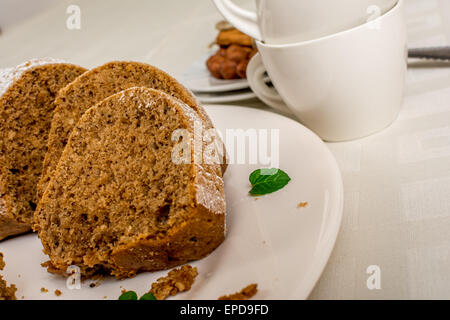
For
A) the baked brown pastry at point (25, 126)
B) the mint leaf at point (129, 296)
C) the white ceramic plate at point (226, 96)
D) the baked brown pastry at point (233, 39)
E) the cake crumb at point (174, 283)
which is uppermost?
the baked brown pastry at point (25, 126)

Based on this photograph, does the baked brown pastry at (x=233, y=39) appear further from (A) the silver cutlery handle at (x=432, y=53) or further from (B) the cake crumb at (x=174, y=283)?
(B) the cake crumb at (x=174, y=283)

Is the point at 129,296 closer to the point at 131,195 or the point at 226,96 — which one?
the point at 131,195

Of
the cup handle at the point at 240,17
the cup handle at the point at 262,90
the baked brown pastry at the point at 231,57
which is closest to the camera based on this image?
the cup handle at the point at 240,17

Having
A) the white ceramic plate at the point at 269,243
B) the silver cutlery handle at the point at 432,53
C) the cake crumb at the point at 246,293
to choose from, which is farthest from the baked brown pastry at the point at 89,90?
the silver cutlery handle at the point at 432,53

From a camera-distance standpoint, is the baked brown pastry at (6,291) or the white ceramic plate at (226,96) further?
the white ceramic plate at (226,96)

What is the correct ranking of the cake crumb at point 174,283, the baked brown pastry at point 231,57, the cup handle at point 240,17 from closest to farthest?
the cake crumb at point 174,283, the cup handle at point 240,17, the baked brown pastry at point 231,57

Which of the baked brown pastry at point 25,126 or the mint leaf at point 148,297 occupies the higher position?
the baked brown pastry at point 25,126
